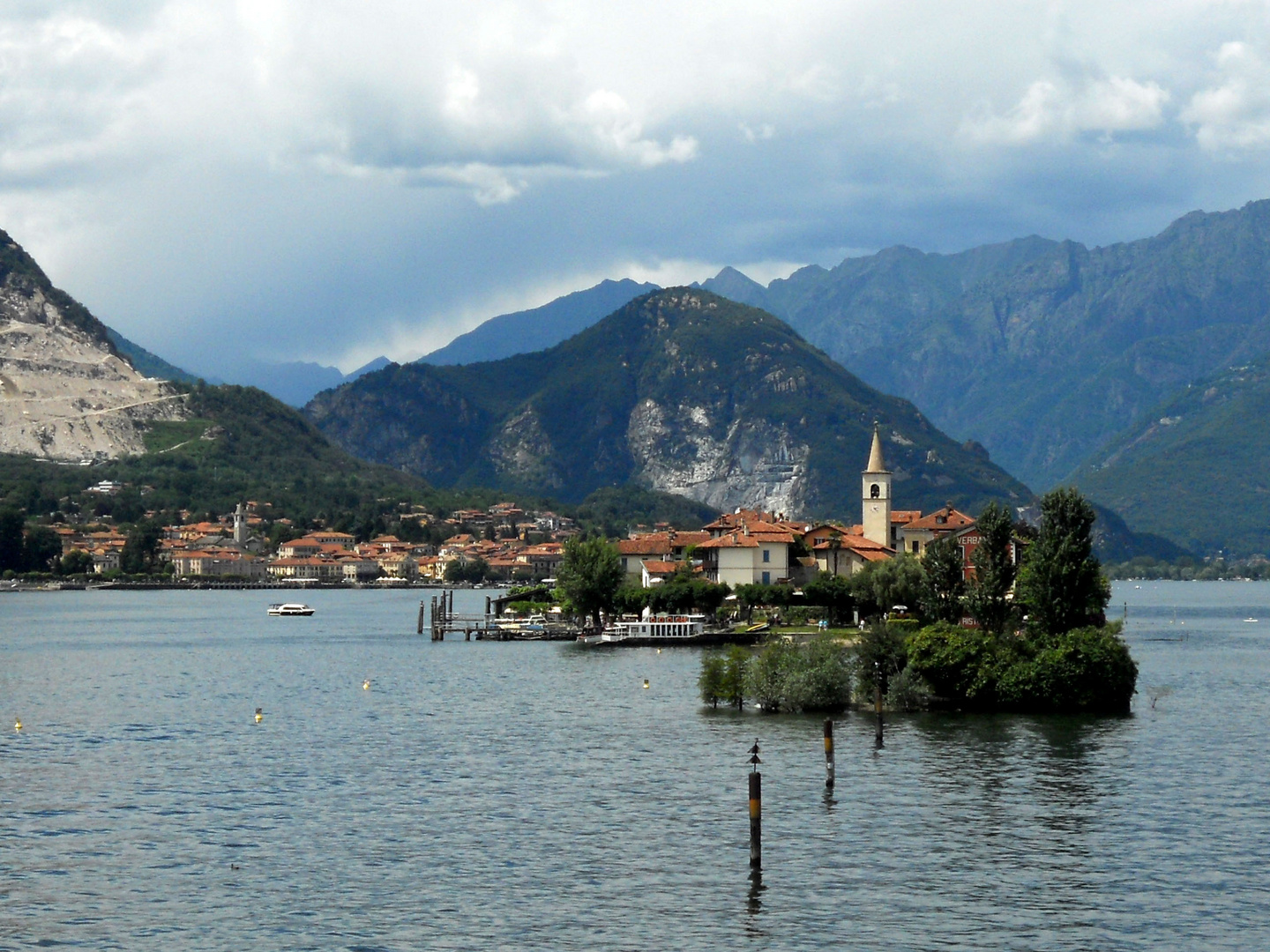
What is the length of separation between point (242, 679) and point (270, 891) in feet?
222

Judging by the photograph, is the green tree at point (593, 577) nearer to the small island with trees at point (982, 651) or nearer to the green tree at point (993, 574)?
the small island with trees at point (982, 651)

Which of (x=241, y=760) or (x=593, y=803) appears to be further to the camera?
(x=241, y=760)

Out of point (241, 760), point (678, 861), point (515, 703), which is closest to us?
point (678, 861)

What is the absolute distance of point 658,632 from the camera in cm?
14325

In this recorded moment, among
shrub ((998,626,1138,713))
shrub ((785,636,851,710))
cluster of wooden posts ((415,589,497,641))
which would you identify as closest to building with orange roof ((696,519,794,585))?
cluster of wooden posts ((415,589,497,641))

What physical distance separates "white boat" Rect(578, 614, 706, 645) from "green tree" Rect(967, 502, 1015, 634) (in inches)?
1647

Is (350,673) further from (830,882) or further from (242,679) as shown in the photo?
(830,882)

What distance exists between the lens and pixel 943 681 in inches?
3243

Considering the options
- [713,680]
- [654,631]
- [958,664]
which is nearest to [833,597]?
[654,631]

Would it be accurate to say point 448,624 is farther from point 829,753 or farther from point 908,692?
point 829,753

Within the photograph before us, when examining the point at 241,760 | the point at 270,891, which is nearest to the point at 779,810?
the point at 270,891

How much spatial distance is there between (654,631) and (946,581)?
4580 centimetres

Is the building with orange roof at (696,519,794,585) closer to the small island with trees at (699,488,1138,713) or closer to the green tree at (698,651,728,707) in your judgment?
the small island with trees at (699,488,1138,713)

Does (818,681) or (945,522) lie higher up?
(945,522)
